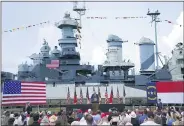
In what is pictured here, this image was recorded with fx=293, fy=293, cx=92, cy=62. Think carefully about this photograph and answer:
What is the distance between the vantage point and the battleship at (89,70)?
51219mm

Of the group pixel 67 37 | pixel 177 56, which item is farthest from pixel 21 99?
pixel 67 37

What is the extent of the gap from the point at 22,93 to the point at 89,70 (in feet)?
123

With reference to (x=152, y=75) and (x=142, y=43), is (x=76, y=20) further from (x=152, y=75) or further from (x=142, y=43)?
(x=152, y=75)

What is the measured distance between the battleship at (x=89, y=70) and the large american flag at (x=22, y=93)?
95.9ft

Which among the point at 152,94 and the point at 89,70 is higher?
the point at 89,70

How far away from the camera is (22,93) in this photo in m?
19.0

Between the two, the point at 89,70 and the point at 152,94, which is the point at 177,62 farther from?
the point at 152,94

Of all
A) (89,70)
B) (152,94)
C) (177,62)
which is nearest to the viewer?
(152,94)

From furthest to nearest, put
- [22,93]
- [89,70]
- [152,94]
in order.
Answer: [89,70]
[22,93]
[152,94]

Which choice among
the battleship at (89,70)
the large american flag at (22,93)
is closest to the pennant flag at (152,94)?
the large american flag at (22,93)

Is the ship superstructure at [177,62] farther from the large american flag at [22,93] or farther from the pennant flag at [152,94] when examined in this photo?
the pennant flag at [152,94]

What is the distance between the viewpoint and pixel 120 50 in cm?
6003

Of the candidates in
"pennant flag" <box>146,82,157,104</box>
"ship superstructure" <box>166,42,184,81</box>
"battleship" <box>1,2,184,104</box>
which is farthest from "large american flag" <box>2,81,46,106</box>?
"ship superstructure" <box>166,42,184,81</box>

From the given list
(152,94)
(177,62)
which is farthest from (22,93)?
(177,62)
